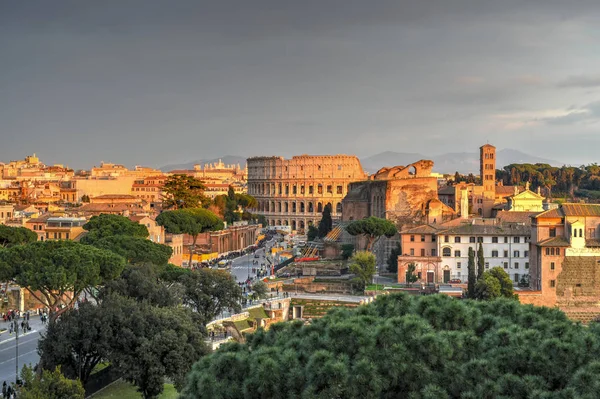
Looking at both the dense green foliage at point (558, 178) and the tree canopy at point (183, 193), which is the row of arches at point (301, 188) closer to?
the dense green foliage at point (558, 178)

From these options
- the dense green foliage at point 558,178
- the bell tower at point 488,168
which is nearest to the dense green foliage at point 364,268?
the bell tower at point 488,168

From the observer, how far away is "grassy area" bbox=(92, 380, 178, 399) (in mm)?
27219

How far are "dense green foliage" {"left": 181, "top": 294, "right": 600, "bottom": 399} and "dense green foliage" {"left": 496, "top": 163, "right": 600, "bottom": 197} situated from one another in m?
86.0

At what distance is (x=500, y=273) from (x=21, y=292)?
25540 millimetres

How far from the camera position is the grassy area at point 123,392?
27.2 meters

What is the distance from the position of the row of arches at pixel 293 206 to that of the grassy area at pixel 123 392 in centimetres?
10239

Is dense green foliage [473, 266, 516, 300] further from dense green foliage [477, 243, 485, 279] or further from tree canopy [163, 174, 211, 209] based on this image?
tree canopy [163, 174, 211, 209]

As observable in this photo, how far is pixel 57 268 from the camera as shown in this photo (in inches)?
1220

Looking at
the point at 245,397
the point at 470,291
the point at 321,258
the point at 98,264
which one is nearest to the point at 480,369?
the point at 245,397

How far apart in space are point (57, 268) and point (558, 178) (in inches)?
3761

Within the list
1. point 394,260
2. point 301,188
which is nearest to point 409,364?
point 394,260

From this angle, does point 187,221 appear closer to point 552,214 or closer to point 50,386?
point 552,214

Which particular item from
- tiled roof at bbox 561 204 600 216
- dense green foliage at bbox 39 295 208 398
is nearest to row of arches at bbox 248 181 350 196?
tiled roof at bbox 561 204 600 216

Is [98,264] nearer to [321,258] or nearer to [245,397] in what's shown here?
[245,397]
